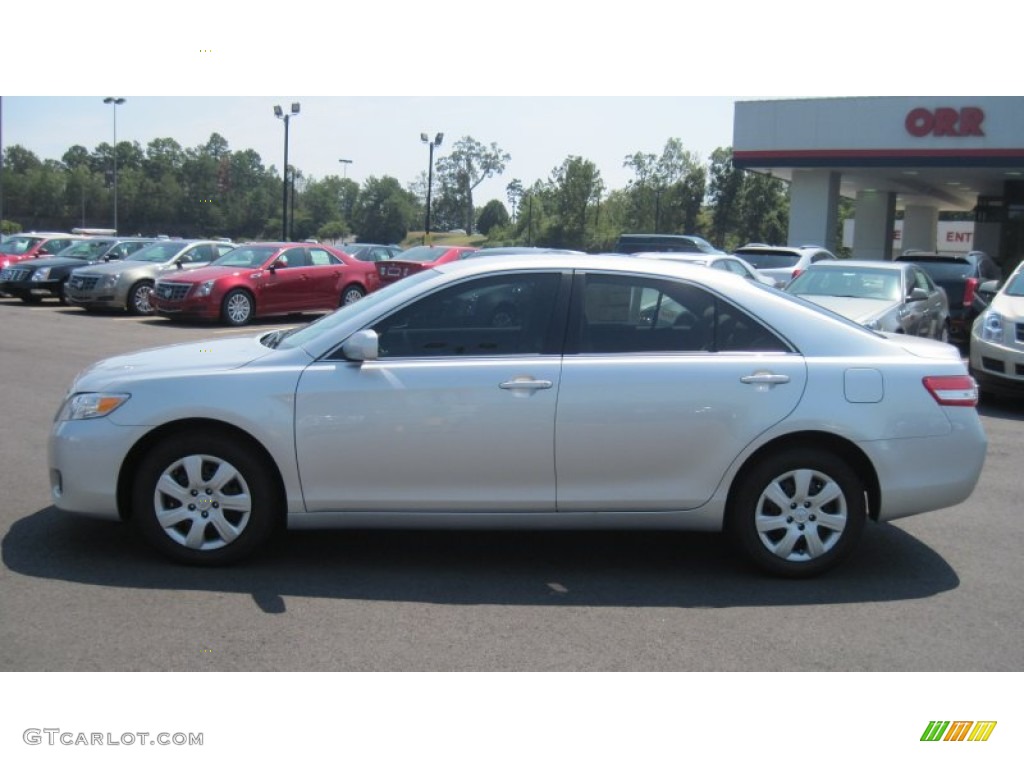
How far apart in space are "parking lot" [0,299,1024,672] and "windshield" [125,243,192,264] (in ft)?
51.4

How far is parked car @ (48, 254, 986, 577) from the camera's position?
493 centimetres

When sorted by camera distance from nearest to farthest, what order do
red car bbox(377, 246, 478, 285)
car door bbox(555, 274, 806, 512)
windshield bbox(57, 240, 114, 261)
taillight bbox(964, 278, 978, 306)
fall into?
car door bbox(555, 274, 806, 512) → taillight bbox(964, 278, 978, 306) → red car bbox(377, 246, 478, 285) → windshield bbox(57, 240, 114, 261)

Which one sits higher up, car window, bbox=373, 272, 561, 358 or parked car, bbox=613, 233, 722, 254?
parked car, bbox=613, 233, 722, 254

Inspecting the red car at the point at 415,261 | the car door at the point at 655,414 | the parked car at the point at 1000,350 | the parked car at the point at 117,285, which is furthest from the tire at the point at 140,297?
the car door at the point at 655,414

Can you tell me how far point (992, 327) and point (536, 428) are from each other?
25.6 ft

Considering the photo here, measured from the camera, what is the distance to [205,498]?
495 cm

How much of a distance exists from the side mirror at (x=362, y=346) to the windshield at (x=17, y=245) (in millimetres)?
24929

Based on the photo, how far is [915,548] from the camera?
579cm

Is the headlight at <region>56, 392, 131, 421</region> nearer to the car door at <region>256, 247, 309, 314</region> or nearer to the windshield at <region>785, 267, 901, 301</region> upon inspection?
the windshield at <region>785, 267, 901, 301</region>

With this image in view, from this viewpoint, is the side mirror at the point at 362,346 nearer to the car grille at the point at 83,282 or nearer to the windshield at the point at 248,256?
the windshield at the point at 248,256

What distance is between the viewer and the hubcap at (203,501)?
4.93 metres

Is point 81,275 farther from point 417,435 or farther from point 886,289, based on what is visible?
point 417,435

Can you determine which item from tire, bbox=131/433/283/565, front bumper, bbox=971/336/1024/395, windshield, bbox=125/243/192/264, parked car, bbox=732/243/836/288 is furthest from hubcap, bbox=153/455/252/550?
windshield, bbox=125/243/192/264

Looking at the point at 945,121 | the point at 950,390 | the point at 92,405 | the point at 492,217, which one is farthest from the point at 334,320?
the point at 492,217
